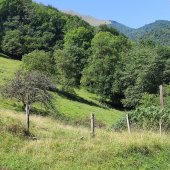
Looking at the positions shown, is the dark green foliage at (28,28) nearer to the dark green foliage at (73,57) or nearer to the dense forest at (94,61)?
the dense forest at (94,61)

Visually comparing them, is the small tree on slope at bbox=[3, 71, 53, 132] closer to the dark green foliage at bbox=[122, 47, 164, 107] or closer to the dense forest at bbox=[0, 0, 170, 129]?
the dense forest at bbox=[0, 0, 170, 129]

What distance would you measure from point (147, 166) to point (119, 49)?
79194 millimetres

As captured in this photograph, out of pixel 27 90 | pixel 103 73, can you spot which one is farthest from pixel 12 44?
pixel 27 90

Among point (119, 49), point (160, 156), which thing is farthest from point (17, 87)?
point (119, 49)

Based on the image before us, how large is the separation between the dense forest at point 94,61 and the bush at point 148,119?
32828mm

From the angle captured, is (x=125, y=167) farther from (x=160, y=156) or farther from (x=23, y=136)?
(x=23, y=136)

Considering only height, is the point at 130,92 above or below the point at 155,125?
below

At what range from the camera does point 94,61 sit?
268 ft

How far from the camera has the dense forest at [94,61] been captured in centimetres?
6812

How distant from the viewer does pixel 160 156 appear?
1773cm

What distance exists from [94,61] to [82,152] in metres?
65.3

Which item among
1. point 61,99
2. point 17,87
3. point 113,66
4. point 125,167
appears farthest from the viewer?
point 113,66

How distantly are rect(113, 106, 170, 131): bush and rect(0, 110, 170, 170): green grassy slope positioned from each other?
5.91 m

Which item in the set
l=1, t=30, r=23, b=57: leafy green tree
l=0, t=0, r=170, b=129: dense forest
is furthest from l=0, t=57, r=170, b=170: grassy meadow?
l=1, t=30, r=23, b=57: leafy green tree
